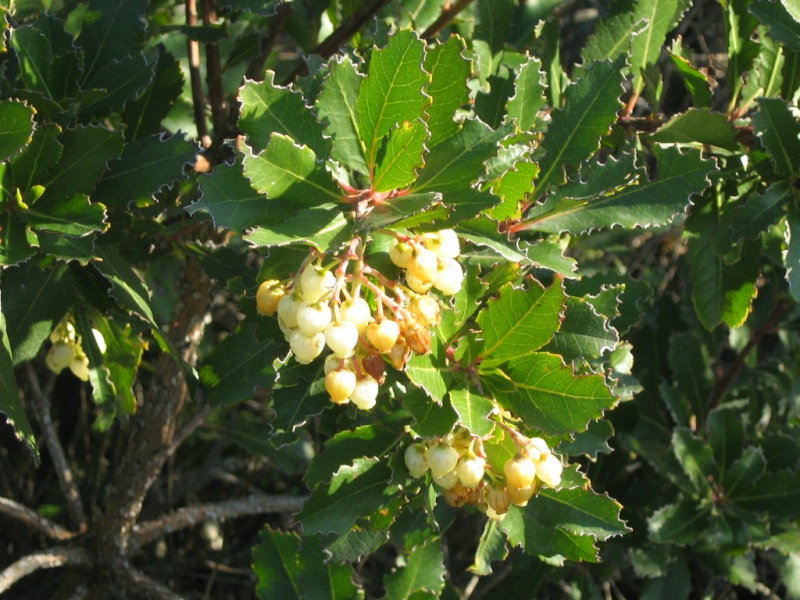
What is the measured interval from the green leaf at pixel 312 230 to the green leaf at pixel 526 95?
0.43 meters

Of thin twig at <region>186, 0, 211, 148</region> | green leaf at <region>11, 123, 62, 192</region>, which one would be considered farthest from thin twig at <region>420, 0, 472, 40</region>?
green leaf at <region>11, 123, 62, 192</region>

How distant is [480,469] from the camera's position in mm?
1245

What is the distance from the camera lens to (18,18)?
6.77 ft

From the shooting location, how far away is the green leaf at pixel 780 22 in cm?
158

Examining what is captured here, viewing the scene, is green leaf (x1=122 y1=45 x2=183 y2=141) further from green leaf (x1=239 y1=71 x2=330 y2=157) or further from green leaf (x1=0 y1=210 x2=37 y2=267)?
green leaf (x1=239 y1=71 x2=330 y2=157)

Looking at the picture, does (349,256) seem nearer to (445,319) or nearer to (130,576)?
(445,319)

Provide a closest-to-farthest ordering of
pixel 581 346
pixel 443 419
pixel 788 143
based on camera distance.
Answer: pixel 443 419
pixel 581 346
pixel 788 143

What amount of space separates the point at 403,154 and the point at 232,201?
240mm

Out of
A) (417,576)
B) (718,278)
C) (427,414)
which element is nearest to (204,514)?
(417,576)

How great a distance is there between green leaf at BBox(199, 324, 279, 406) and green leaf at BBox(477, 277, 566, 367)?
44 cm

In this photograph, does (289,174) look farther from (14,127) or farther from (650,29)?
(650,29)

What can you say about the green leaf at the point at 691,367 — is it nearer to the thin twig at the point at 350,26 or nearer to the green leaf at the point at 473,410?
the thin twig at the point at 350,26

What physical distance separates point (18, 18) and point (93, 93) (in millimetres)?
767

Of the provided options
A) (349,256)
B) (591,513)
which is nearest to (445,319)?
(349,256)
